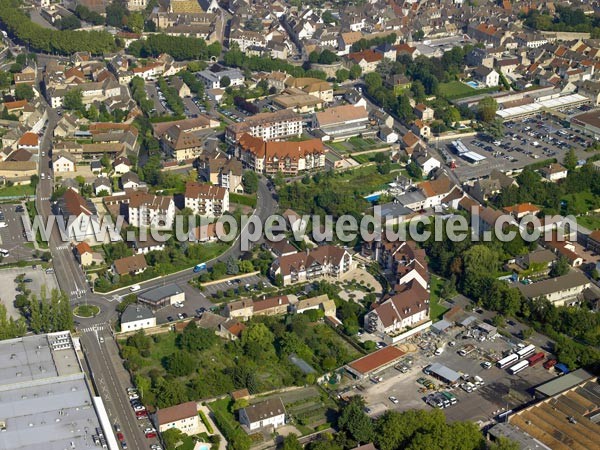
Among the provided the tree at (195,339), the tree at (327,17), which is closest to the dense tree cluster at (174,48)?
the tree at (327,17)

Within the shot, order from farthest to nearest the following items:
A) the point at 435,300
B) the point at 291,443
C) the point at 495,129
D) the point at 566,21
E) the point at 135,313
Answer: the point at 566,21 → the point at 495,129 → the point at 435,300 → the point at 135,313 → the point at 291,443

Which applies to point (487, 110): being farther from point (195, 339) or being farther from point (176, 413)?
point (176, 413)

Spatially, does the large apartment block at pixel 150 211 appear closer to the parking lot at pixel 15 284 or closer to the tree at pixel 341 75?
the parking lot at pixel 15 284

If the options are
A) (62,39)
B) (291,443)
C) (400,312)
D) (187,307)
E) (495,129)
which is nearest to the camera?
(291,443)

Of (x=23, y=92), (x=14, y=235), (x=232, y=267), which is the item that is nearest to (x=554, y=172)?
(x=232, y=267)

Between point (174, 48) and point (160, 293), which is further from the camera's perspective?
point (174, 48)

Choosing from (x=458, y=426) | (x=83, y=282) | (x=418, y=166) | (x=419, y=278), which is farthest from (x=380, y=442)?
(x=418, y=166)

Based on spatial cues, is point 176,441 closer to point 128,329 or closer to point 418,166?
point 128,329

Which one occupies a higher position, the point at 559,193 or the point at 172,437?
the point at 559,193
